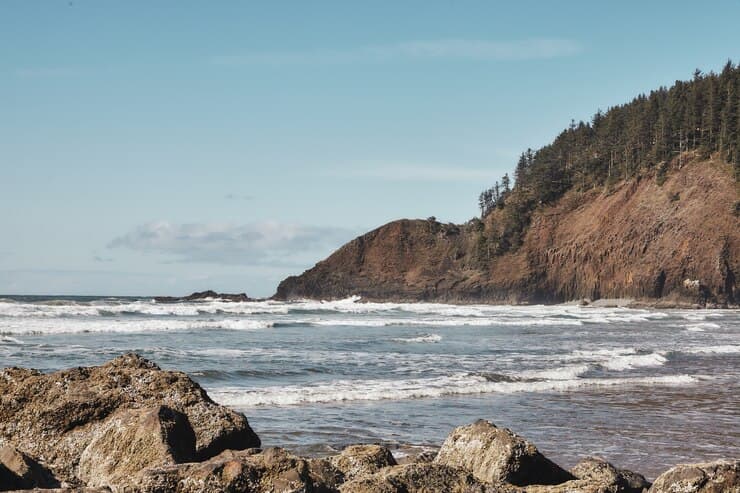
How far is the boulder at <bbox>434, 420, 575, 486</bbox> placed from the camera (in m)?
6.55

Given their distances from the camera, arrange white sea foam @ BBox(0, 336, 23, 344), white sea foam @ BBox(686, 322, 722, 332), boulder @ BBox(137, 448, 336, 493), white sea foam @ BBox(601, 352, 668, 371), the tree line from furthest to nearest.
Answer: the tree line → white sea foam @ BBox(686, 322, 722, 332) → white sea foam @ BBox(0, 336, 23, 344) → white sea foam @ BBox(601, 352, 668, 371) → boulder @ BBox(137, 448, 336, 493)

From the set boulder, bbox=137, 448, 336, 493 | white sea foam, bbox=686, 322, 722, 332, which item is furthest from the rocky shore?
white sea foam, bbox=686, 322, 722, 332

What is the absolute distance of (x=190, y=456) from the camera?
599 centimetres

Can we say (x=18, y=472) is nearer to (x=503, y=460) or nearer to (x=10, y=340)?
(x=503, y=460)

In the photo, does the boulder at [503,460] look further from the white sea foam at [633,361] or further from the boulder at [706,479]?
the white sea foam at [633,361]

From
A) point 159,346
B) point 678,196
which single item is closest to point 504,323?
point 159,346

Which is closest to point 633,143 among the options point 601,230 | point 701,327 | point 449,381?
point 601,230

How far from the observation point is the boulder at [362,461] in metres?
6.31

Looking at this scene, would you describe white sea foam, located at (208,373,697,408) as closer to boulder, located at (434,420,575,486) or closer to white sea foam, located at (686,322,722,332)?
boulder, located at (434,420,575,486)

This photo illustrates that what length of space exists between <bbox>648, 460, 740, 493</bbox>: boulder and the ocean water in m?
4.84

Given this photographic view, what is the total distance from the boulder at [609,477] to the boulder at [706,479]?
910mm

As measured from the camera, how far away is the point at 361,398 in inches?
623

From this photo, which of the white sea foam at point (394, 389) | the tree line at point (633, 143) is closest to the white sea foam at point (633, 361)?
the white sea foam at point (394, 389)

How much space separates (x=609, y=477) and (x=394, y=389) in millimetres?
10662
